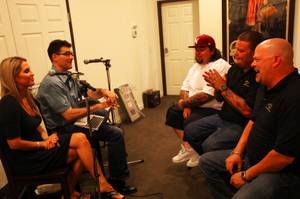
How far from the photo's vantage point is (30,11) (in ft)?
8.85

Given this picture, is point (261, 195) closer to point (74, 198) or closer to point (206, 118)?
point (206, 118)

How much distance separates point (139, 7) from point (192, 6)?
3.34 feet

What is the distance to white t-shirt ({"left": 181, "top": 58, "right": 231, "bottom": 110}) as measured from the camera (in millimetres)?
2508

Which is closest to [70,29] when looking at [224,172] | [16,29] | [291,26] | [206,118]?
[16,29]

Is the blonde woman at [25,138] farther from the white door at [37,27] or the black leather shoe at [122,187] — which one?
the white door at [37,27]

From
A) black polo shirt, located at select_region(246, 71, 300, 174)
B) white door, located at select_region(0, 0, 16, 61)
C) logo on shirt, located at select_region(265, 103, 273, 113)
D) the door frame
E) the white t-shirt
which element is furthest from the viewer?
the door frame

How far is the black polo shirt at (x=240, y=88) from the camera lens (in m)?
1.98

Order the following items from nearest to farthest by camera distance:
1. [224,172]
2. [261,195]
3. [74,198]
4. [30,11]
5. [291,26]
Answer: [261,195]
[224,172]
[74,198]
[30,11]
[291,26]

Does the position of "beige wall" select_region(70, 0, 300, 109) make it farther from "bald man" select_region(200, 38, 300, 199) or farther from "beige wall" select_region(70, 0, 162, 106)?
"bald man" select_region(200, 38, 300, 199)

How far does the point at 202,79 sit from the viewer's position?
2635 millimetres

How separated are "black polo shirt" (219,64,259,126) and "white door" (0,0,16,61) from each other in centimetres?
195

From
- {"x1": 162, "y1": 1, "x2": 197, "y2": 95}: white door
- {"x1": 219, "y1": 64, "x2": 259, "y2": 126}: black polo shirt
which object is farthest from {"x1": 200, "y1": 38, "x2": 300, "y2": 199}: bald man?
{"x1": 162, "y1": 1, "x2": 197, "y2": 95}: white door

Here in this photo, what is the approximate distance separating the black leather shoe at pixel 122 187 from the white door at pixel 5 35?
1.49 metres

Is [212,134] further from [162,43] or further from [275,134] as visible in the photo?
[162,43]
